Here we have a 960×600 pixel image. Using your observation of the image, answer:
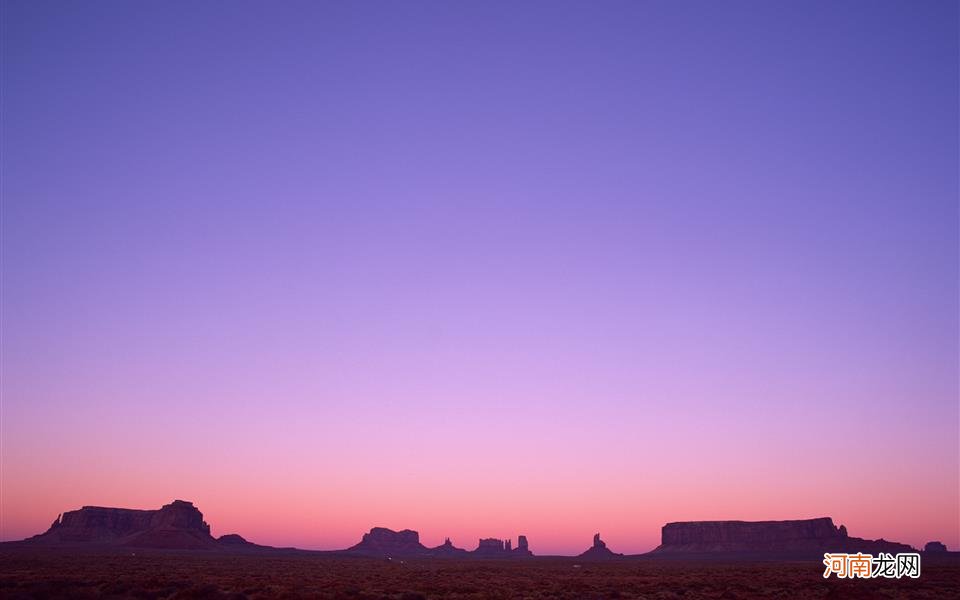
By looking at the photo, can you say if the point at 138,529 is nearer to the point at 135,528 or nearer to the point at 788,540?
the point at 135,528

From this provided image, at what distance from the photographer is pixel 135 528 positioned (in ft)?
607

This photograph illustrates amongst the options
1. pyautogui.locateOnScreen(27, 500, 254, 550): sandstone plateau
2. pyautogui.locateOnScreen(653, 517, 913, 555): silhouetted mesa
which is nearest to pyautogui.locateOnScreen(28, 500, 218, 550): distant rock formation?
pyautogui.locateOnScreen(27, 500, 254, 550): sandstone plateau

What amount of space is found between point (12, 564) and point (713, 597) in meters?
57.0

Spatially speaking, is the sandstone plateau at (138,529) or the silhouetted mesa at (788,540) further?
the silhouetted mesa at (788,540)

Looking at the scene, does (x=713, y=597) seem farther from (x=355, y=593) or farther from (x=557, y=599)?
(x=355, y=593)

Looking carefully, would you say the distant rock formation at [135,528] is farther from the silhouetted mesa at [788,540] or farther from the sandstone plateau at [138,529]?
the silhouetted mesa at [788,540]

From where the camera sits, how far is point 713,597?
4169 cm

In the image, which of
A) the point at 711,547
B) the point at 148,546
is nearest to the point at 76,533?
the point at 148,546

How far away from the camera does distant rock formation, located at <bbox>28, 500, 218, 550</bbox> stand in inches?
6280

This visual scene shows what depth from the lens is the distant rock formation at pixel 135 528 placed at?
15950cm

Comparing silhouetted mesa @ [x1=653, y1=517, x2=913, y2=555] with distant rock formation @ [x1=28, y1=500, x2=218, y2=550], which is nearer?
distant rock formation @ [x1=28, y1=500, x2=218, y2=550]

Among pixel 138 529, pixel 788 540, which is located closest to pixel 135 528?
pixel 138 529

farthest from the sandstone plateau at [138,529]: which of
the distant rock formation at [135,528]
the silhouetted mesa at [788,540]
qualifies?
the silhouetted mesa at [788,540]

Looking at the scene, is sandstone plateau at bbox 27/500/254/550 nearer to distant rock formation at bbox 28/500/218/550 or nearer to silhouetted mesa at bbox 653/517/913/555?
distant rock formation at bbox 28/500/218/550
